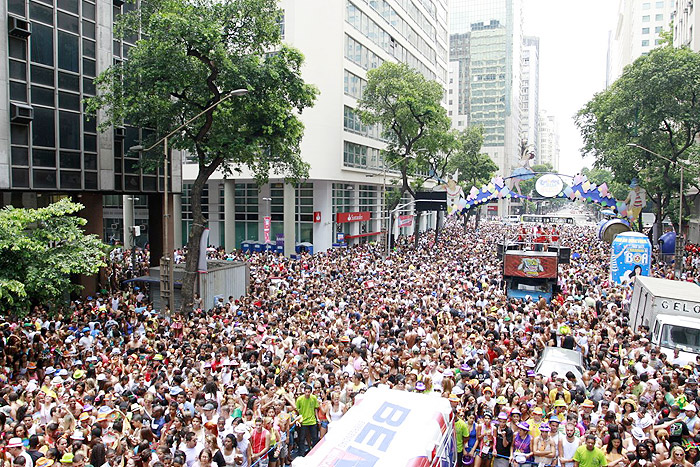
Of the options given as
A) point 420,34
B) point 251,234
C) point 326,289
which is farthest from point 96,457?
point 420,34

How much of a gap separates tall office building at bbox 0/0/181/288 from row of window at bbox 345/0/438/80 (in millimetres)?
19455

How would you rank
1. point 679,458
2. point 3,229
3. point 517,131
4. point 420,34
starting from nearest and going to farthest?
point 679,458 < point 3,229 < point 420,34 < point 517,131

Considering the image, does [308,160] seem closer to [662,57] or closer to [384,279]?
[384,279]

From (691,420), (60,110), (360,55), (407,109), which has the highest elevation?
(360,55)

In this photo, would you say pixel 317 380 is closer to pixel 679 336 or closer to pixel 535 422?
pixel 535 422

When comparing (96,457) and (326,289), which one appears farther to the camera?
(326,289)

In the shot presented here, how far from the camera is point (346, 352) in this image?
1228cm

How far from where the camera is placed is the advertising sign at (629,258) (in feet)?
76.5

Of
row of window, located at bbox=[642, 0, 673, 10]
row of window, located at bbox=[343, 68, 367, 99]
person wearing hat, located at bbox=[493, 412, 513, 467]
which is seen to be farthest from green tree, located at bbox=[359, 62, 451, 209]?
row of window, located at bbox=[642, 0, 673, 10]

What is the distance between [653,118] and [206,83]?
85.7ft

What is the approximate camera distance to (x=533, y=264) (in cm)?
2200

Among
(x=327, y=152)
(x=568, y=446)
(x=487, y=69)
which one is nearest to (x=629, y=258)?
(x=568, y=446)

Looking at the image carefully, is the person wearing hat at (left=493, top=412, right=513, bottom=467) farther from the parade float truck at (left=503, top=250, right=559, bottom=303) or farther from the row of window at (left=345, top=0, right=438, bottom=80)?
the row of window at (left=345, top=0, right=438, bottom=80)

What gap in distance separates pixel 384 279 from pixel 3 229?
1448 cm
